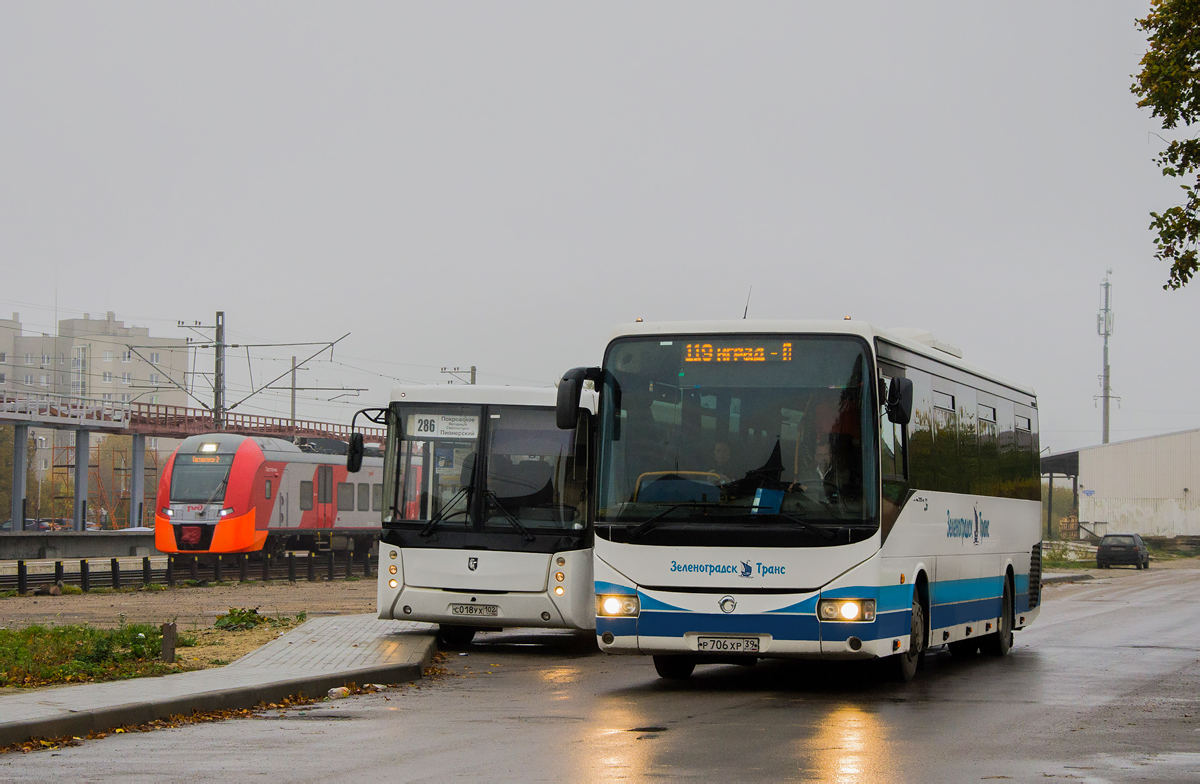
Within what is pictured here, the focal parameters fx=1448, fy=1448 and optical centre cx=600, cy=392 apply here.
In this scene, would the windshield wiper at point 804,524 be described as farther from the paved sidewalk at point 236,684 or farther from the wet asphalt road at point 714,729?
the paved sidewalk at point 236,684

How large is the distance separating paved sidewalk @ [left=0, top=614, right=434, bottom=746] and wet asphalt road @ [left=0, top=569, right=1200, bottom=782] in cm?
33

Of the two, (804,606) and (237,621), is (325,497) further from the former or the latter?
(804,606)

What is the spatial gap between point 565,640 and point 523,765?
37.6ft

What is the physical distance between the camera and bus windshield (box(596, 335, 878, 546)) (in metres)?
12.0

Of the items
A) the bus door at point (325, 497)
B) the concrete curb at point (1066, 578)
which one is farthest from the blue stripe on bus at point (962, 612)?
the bus door at point (325, 497)

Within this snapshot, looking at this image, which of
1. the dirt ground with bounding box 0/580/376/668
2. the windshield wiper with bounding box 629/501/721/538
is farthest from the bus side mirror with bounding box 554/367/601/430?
the dirt ground with bounding box 0/580/376/668

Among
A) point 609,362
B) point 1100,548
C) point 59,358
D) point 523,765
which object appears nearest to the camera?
point 523,765

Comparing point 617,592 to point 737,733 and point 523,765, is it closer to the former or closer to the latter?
point 737,733

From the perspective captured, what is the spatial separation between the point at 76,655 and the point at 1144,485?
246 ft

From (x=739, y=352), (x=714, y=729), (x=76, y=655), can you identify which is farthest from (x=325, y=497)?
(x=714, y=729)

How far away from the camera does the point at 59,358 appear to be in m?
145

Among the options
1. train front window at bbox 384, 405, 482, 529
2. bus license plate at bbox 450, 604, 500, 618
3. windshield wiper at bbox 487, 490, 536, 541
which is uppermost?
train front window at bbox 384, 405, 482, 529

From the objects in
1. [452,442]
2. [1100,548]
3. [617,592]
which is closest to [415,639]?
[452,442]

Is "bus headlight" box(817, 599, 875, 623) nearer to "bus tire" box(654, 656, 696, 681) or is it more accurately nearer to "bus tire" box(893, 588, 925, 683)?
"bus tire" box(893, 588, 925, 683)
